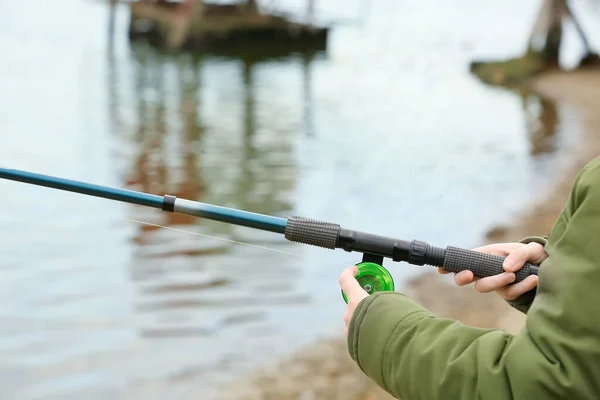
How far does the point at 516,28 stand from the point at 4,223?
91.4 feet

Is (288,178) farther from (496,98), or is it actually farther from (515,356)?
(496,98)

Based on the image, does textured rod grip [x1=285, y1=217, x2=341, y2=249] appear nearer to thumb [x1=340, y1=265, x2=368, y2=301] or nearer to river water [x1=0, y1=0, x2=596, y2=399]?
thumb [x1=340, y1=265, x2=368, y2=301]

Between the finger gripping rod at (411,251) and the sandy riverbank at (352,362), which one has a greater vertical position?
the finger gripping rod at (411,251)

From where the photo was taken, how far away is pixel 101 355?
4.14 metres

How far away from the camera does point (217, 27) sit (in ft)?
68.2

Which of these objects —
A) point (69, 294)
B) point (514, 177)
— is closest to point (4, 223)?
point (69, 294)

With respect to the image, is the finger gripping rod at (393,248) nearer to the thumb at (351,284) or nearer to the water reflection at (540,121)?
the thumb at (351,284)

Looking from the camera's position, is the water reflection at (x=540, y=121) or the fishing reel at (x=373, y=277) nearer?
the fishing reel at (x=373, y=277)

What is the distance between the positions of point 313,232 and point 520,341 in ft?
1.30

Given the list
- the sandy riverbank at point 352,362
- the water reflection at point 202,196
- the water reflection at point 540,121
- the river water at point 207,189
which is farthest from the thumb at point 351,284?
the water reflection at point 540,121

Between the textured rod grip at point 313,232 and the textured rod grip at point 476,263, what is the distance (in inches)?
7.1

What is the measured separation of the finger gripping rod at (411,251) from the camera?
1294mm

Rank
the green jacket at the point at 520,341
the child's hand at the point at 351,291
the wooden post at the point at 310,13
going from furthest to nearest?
the wooden post at the point at 310,13 < the child's hand at the point at 351,291 < the green jacket at the point at 520,341

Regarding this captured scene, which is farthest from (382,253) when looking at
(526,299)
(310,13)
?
(310,13)
